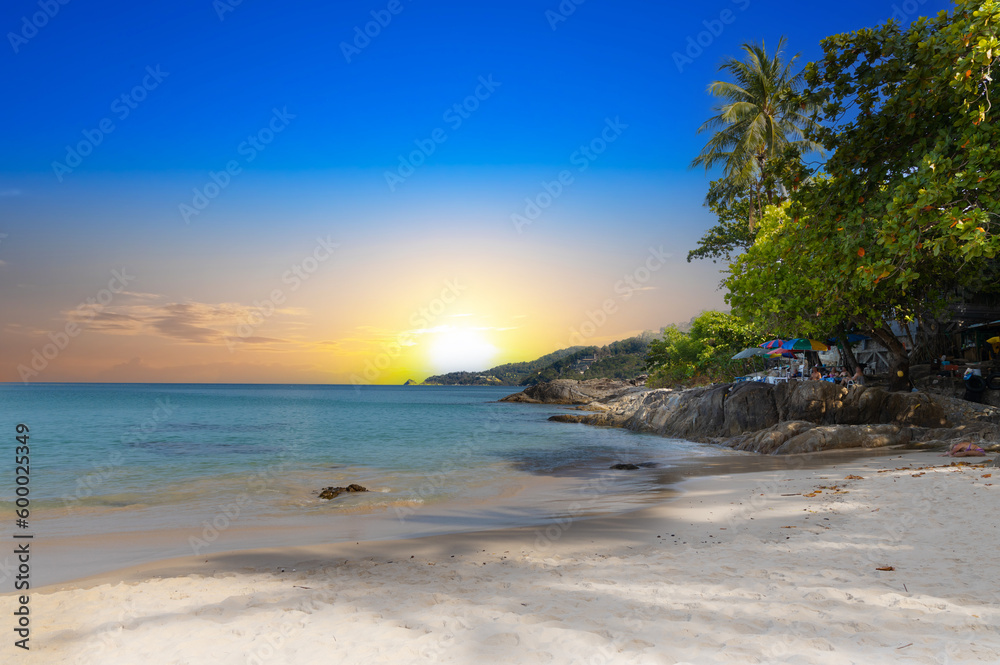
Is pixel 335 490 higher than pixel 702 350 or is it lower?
lower

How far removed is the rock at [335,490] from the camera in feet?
40.1

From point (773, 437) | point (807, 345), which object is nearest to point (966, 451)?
point (773, 437)

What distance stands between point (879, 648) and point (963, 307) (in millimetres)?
27242

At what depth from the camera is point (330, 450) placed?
22.5 m

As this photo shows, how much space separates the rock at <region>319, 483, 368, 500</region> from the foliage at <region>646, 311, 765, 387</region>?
28.4 meters

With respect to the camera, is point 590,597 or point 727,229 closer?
point 590,597

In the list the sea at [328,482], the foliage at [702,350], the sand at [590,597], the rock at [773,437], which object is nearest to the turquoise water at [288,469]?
the sea at [328,482]

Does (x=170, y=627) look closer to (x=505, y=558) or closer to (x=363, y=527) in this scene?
(x=505, y=558)

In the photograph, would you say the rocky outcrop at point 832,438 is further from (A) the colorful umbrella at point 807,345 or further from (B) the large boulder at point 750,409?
(A) the colorful umbrella at point 807,345

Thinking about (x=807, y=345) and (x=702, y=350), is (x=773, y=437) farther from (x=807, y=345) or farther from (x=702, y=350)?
(x=702, y=350)

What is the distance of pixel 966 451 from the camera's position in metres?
12.1

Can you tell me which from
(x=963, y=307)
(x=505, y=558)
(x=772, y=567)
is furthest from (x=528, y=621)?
(x=963, y=307)

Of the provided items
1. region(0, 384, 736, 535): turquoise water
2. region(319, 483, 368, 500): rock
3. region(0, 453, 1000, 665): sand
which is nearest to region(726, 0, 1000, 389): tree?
region(0, 453, 1000, 665): sand

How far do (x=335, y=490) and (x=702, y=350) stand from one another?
41375 millimetres
